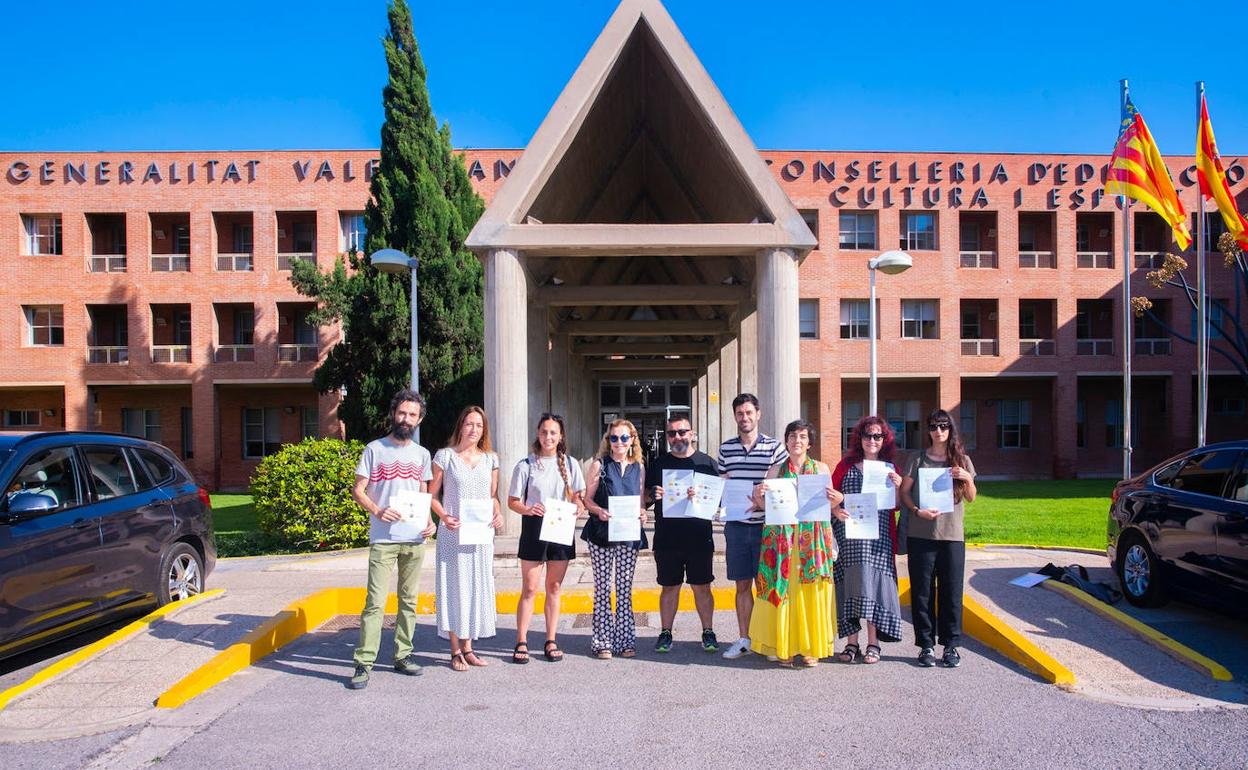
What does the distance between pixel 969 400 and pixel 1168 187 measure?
17.1 meters

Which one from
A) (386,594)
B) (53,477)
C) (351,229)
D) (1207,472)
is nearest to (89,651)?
Result: (53,477)

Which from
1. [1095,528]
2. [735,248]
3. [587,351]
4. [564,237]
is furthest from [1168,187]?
[587,351]

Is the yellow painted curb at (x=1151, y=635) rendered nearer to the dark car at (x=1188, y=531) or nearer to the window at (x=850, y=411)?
the dark car at (x=1188, y=531)

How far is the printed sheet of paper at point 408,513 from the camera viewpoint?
571cm

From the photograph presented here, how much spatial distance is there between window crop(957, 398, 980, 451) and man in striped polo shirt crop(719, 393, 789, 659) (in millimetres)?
26901

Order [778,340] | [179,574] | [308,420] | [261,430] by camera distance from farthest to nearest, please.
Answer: [308,420]
[261,430]
[778,340]
[179,574]

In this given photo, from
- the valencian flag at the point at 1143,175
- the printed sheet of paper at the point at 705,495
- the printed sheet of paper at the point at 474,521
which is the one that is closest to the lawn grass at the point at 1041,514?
the valencian flag at the point at 1143,175

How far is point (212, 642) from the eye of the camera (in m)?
6.42

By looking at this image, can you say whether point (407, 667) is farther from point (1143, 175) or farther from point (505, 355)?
point (1143, 175)

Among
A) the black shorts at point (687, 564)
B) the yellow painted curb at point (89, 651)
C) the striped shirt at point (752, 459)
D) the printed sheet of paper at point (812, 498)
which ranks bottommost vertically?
the yellow painted curb at point (89, 651)

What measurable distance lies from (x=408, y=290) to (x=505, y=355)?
7.66m

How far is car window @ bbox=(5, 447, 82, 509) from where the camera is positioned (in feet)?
20.5

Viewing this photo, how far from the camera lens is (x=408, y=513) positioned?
5734 millimetres

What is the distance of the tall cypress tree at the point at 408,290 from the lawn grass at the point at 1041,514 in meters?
10.6
